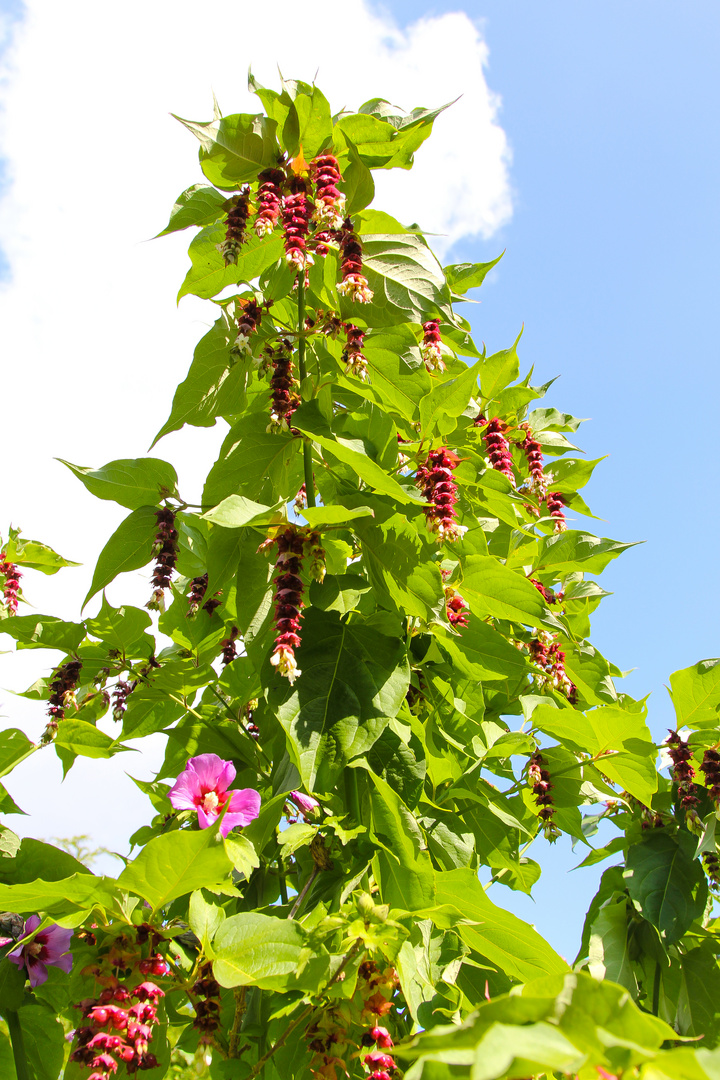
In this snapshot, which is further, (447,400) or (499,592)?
(499,592)

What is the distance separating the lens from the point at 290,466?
2.16m

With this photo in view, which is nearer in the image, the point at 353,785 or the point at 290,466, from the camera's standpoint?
the point at 353,785

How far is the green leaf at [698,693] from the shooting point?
2.79 m

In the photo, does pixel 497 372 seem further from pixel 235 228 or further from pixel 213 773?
pixel 213 773

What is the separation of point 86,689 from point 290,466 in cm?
99

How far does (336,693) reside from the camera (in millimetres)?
1765

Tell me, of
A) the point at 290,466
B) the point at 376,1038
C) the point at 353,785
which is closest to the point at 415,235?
the point at 290,466

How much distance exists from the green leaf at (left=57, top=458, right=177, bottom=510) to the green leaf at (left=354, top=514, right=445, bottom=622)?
661 millimetres

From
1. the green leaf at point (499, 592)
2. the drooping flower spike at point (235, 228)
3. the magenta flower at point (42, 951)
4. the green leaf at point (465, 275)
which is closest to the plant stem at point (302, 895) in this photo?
the magenta flower at point (42, 951)

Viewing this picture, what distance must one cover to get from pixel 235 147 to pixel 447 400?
36.0 inches

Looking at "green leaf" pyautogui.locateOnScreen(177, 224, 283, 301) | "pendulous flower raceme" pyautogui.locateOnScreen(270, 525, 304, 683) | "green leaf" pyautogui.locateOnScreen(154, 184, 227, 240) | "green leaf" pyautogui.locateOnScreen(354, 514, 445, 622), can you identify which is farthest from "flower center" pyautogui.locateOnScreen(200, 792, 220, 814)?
"green leaf" pyautogui.locateOnScreen(154, 184, 227, 240)

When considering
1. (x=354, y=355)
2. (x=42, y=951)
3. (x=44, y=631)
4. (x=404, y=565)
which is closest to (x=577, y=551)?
(x=404, y=565)

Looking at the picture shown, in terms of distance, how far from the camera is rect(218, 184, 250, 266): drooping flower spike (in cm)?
186

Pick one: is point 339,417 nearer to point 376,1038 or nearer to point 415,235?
point 415,235
